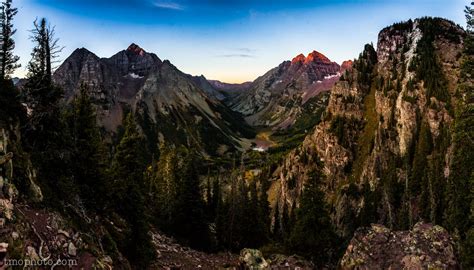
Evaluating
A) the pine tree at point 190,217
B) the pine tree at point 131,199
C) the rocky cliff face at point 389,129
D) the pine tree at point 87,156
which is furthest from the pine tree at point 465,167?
the pine tree at point 190,217

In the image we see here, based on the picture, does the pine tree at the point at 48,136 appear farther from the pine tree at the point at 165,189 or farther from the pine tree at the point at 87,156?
the pine tree at the point at 165,189

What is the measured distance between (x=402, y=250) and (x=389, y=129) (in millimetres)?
107132

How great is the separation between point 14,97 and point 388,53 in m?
163

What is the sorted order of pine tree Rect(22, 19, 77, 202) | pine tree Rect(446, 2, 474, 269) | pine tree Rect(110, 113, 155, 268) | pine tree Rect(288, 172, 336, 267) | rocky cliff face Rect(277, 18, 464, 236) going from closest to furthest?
1. pine tree Rect(22, 19, 77, 202)
2. pine tree Rect(446, 2, 474, 269)
3. pine tree Rect(110, 113, 155, 268)
4. pine tree Rect(288, 172, 336, 267)
5. rocky cliff face Rect(277, 18, 464, 236)

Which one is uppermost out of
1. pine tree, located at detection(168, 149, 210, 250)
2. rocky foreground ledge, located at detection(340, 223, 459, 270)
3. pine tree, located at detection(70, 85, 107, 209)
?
pine tree, located at detection(70, 85, 107, 209)

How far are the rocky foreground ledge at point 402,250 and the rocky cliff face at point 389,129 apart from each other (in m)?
56.3

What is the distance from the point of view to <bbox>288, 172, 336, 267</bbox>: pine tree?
45.5m

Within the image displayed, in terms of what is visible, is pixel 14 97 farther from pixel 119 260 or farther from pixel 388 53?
pixel 388 53

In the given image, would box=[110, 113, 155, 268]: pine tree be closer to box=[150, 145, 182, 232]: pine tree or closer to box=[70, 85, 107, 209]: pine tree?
box=[70, 85, 107, 209]: pine tree

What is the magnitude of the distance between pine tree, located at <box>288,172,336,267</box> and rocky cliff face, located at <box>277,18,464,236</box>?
150 feet

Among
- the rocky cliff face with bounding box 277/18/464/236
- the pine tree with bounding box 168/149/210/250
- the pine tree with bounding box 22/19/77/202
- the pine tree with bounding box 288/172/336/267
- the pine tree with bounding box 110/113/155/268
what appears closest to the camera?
the pine tree with bounding box 22/19/77/202

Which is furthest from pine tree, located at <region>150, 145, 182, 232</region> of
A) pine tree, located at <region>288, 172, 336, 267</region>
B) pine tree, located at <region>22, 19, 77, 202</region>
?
pine tree, located at <region>22, 19, 77, 202</region>

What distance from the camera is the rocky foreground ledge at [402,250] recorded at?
2827 cm

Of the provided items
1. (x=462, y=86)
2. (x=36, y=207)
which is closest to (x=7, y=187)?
(x=36, y=207)
